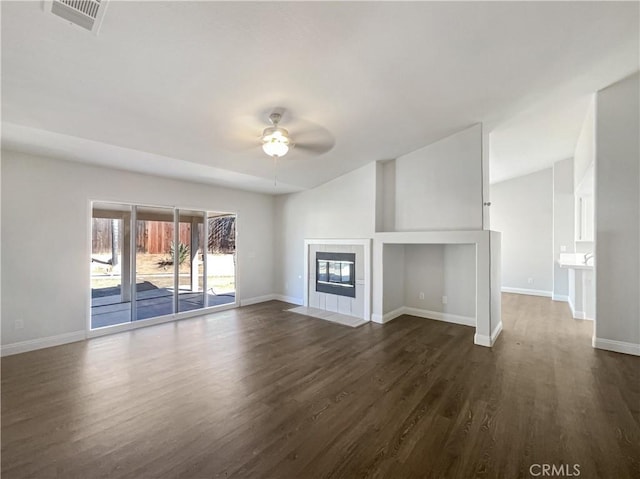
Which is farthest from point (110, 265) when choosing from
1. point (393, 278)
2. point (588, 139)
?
point (588, 139)

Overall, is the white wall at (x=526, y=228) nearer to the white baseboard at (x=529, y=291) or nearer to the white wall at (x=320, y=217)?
the white baseboard at (x=529, y=291)

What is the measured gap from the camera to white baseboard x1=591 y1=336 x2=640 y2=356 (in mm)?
3616

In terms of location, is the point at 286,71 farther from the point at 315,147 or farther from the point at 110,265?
the point at 110,265

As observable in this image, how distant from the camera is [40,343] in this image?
3.80 m

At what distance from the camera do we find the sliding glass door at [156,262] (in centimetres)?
455

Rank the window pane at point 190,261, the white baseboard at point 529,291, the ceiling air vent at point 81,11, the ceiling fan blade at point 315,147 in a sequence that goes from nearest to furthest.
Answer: the ceiling air vent at point 81,11 → the ceiling fan blade at point 315,147 → the window pane at point 190,261 → the white baseboard at point 529,291

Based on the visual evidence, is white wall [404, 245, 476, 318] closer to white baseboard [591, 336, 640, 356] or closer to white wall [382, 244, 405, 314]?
white wall [382, 244, 405, 314]

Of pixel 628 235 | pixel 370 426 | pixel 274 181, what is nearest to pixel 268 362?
pixel 370 426

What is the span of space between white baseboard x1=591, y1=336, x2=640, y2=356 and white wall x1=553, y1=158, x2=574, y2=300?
3459 millimetres

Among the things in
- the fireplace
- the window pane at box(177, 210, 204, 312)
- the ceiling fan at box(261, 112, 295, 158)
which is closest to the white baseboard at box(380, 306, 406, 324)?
the fireplace

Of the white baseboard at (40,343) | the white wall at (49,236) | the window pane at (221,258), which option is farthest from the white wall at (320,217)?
the white baseboard at (40,343)

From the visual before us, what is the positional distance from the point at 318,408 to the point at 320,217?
418cm

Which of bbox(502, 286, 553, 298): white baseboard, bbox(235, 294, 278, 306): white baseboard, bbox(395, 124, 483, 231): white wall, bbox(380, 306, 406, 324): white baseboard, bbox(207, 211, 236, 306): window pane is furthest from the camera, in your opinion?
bbox(502, 286, 553, 298): white baseboard

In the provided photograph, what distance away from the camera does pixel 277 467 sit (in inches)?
71.1
